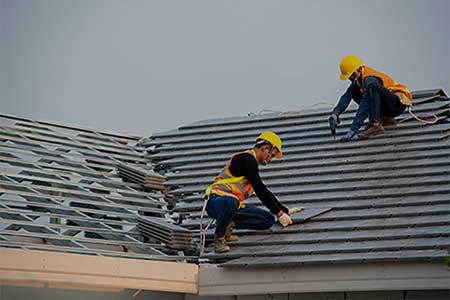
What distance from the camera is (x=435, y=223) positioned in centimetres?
919

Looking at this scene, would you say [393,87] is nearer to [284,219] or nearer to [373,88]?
[373,88]

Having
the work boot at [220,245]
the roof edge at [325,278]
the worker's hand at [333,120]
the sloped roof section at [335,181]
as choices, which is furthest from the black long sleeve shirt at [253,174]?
the worker's hand at [333,120]

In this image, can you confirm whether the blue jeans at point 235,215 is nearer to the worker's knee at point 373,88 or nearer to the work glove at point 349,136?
the work glove at point 349,136

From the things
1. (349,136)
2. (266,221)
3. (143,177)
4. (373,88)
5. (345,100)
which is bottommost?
(266,221)

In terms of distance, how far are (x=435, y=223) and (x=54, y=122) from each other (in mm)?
6169

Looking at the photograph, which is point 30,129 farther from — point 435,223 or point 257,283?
point 435,223

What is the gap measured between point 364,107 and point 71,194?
146 inches

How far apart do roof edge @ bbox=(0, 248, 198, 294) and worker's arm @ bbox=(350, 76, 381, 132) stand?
140 inches

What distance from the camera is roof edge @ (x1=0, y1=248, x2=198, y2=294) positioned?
8.17m

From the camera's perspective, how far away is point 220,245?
956 cm

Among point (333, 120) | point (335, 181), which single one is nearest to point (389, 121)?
point (333, 120)

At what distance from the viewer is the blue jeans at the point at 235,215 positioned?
9.51 metres

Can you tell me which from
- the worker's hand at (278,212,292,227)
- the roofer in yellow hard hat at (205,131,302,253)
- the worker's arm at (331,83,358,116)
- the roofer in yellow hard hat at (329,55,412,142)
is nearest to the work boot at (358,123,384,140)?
the roofer in yellow hard hat at (329,55,412,142)

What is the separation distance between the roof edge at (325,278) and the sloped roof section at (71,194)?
611mm
